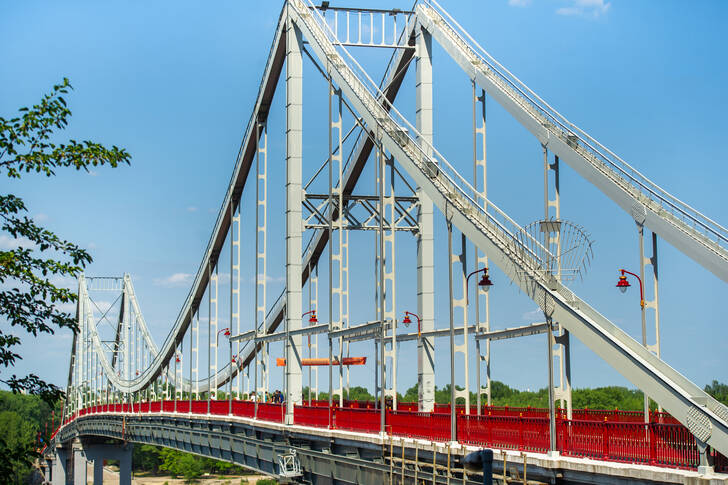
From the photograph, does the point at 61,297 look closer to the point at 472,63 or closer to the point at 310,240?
the point at 472,63

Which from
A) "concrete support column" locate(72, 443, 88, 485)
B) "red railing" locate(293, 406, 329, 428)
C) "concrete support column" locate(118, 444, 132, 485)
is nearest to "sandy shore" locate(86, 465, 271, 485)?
"concrete support column" locate(72, 443, 88, 485)

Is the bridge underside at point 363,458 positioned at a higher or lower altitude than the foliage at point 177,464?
higher

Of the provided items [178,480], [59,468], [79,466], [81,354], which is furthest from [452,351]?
[178,480]

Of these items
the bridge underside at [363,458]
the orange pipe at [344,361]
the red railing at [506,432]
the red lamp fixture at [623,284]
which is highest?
the red lamp fixture at [623,284]

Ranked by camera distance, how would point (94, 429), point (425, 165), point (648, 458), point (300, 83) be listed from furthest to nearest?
point (94, 429) < point (300, 83) < point (425, 165) < point (648, 458)

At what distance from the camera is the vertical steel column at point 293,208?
4231 centimetres

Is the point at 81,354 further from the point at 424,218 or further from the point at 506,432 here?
the point at 506,432

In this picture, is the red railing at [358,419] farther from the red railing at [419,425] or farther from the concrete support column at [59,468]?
the concrete support column at [59,468]

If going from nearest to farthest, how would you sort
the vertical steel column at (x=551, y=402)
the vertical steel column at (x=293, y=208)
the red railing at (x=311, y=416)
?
the vertical steel column at (x=551, y=402) < the red railing at (x=311, y=416) < the vertical steel column at (x=293, y=208)

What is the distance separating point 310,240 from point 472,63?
24.4 meters

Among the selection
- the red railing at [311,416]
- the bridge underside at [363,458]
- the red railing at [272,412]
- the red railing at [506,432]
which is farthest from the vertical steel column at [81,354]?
the red railing at [506,432]

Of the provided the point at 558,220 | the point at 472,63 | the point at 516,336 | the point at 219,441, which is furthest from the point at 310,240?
the point at 558,220

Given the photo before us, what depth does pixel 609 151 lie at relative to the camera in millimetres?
28391

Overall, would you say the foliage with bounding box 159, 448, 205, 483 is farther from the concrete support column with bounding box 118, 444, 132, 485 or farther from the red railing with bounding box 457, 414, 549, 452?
the red railing with bounding box 457, 414, 549, 452
